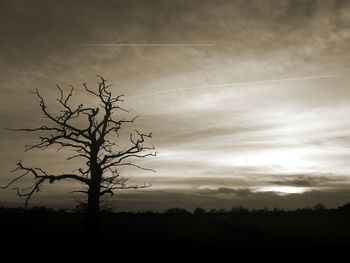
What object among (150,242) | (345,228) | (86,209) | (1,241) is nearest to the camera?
(1,241)

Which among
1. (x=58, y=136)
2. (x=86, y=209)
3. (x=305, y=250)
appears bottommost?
(x=305, y=250)

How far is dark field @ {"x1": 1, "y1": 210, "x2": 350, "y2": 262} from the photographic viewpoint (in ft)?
81.6

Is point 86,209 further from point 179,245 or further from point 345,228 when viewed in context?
point 345,228

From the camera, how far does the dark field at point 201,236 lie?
2486cm

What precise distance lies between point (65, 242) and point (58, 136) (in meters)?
6.32

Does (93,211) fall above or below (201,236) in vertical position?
above

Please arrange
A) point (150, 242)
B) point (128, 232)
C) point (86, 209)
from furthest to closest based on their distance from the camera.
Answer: point (128, 232)
point (150, 242)
point (86, 209)

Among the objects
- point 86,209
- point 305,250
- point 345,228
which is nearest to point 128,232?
point 86,209

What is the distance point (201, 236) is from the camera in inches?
1393

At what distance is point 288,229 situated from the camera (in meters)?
42.8

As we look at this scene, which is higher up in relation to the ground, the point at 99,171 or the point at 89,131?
the point at 89,131

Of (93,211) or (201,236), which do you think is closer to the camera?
(93,211)

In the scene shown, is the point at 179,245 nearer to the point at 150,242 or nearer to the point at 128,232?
the point at 150,242

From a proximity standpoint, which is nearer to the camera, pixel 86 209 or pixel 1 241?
pixel 1 241
